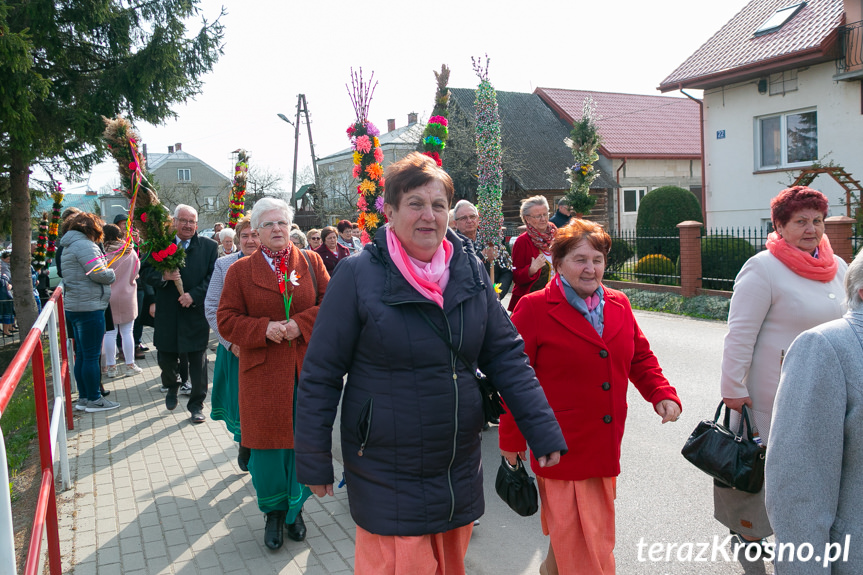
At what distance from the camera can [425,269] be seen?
2781 mm

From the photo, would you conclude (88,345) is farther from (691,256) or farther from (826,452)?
(691,256)

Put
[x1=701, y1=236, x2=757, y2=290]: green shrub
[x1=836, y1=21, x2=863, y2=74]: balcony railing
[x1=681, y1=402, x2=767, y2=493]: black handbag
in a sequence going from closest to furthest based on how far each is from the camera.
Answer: [x1=681, y1=402, x2=767, y2=493]: black handbag, [x1=701, y1=236, x2=757, y2=290]: green shrub, [x1=836, y1=21, x2=863, y2=74]: balcony railing

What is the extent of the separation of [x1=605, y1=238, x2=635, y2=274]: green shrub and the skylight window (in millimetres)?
7964

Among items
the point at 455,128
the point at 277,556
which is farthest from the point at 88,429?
the point at 455,128

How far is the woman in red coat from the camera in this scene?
10.6ft

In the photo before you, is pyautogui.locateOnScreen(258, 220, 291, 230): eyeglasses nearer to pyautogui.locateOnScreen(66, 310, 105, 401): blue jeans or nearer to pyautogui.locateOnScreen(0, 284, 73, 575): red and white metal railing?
pyautogui.locateOnScreen(0, 284, 73, 575): red and white metal railing

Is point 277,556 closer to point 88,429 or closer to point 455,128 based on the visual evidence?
point 88,429

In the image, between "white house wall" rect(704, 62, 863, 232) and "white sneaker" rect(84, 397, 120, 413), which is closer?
"white sneaker" rect(84, 397, 120, 413)

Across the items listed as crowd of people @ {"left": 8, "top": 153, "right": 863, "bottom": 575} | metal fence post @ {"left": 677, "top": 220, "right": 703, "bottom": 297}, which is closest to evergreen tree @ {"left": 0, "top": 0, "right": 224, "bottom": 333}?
crowd of people @ {"left": 8, "top": 153, "right": 863, "bottom": 575}

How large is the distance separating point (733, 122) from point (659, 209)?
3.49 metres

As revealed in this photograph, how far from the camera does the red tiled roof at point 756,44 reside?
1852cm

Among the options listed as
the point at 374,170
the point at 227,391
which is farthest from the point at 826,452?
the point at 374,170

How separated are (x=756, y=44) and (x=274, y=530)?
829 inches

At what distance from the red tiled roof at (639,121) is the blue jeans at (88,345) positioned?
31223 millimetres
